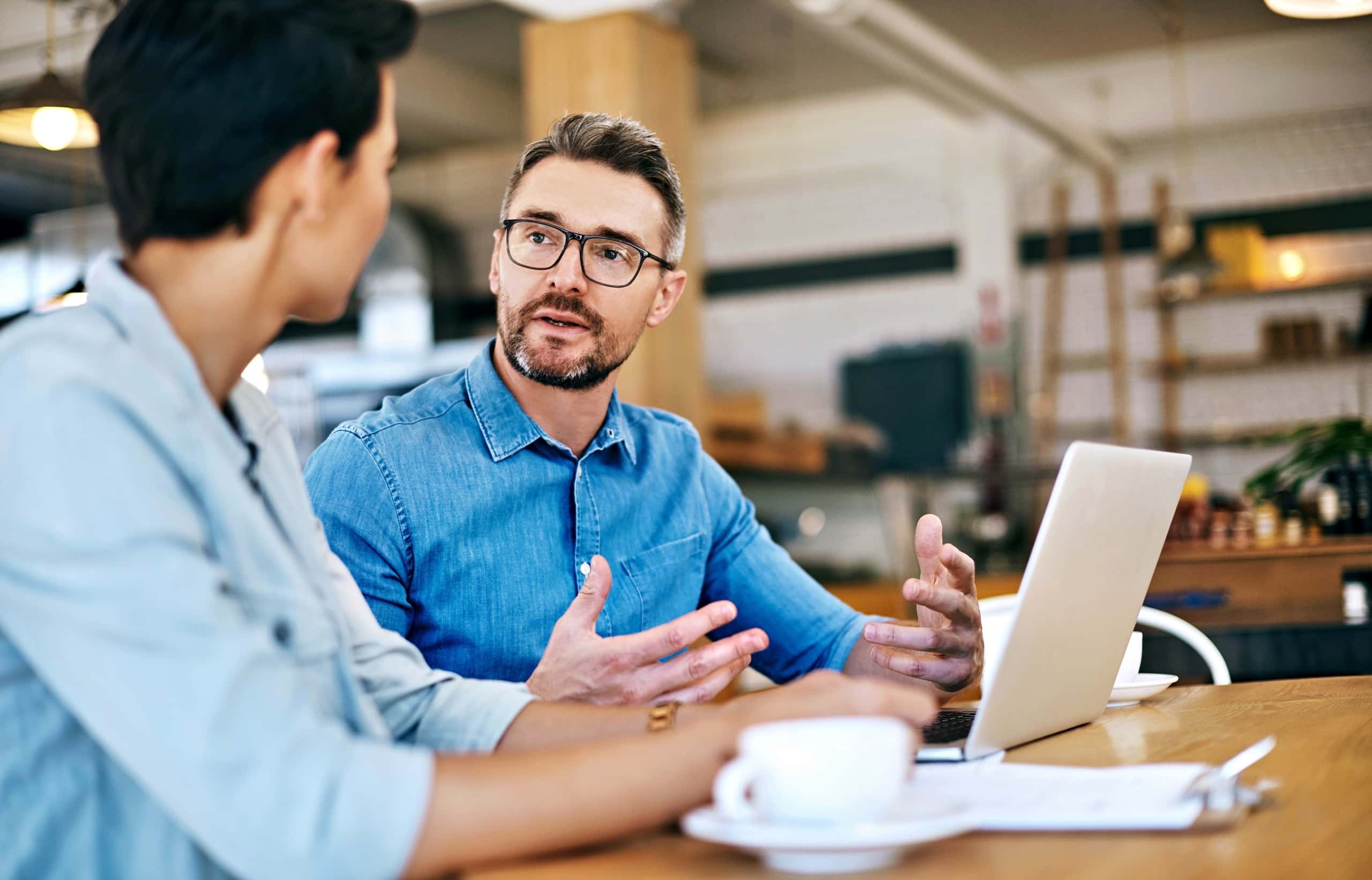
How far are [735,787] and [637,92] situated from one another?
14.1ft

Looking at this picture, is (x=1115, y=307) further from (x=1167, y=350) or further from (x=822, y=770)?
(x=822, y=770)

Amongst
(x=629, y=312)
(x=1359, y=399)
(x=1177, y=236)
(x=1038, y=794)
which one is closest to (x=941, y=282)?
(x=1177, y=236)

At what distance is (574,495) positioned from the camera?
1.72m

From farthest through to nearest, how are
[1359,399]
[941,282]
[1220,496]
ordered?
[941,282]
[1359,399]
[1220,496]

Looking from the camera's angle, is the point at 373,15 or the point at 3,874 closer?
the point at 3,874

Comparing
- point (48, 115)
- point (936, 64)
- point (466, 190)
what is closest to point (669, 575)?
point (48, 115)

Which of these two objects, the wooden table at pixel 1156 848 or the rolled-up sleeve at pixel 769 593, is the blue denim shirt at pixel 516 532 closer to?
the rolled-up sleeve at pixel 769 593

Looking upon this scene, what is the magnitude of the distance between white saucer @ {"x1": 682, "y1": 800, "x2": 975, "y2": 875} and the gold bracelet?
0.81 feet

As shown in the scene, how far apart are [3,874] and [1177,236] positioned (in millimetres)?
7100

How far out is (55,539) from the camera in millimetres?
777

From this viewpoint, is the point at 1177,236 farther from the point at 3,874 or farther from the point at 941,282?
the point at 3,874

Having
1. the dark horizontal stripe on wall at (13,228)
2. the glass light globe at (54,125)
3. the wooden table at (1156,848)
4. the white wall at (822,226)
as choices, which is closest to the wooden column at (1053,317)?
the white wall at (822,226)

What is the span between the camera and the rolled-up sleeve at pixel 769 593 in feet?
6.16

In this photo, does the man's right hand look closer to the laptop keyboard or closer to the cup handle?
the laptop keyboard
